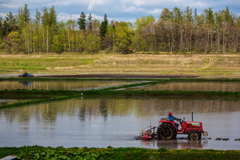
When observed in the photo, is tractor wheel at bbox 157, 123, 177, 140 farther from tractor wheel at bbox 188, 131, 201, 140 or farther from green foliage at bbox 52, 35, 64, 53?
green foliage at bbox 52, 35, 64, 53

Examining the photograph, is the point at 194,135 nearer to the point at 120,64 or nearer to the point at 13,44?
the point at 120,64

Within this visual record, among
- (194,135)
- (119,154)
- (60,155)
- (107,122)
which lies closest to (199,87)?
(107,122)

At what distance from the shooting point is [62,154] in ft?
45.5

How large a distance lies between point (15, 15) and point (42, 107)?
143m

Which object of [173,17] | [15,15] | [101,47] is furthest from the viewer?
[15,15]

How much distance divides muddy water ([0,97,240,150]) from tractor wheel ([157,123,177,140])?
0.41m

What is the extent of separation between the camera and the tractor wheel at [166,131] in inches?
713

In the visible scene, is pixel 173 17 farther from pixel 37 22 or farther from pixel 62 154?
pixel 62 154

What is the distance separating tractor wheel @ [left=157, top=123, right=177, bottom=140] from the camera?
59.4 ft

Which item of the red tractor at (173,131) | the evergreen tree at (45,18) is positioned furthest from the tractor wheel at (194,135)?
the evergreen tree at (45,18)

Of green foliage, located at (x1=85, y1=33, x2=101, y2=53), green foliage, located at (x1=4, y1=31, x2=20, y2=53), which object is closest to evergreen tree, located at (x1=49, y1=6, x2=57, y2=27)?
green foliage, located at (x1=4, y1=31, x2=20, y2=53)

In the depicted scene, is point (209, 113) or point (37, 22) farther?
point (37, 22)

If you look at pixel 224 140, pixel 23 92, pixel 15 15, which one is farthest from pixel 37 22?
pixel 224 140

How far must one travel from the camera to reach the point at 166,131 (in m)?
18.2
